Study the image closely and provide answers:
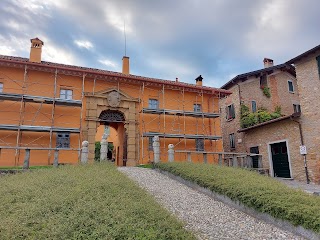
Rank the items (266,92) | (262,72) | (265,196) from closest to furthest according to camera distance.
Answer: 1. (265,196)
2. (266,92)
3. (262,72)

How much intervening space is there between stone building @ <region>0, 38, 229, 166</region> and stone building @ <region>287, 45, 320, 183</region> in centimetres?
598

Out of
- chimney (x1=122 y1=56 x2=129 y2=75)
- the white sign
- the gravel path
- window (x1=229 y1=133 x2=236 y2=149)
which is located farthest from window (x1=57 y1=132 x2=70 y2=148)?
window (x1=229 y1=133 x2=236 y2=149)

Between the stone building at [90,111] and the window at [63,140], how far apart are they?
2.3 inches

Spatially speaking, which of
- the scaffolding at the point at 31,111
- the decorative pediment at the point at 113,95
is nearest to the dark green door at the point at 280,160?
the decorative pediment at the point at 113,95

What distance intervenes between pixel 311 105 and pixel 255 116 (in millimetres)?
6215

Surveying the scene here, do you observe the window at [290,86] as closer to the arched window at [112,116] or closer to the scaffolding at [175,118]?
the scaffolding at [175,118]

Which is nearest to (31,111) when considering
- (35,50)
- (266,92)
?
(35,50)

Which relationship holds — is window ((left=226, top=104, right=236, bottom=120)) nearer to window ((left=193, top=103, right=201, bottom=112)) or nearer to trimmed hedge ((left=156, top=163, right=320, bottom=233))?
window ((left=193, top=103, right=201, bottom=112))

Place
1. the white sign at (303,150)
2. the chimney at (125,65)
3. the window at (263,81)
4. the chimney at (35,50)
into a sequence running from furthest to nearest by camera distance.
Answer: the window at (263,81) → the chimney at (125,65) → the chimney at (35,50) → the white sign at (303,150)

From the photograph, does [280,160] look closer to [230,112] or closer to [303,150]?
[303,150]

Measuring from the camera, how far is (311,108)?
14.3m

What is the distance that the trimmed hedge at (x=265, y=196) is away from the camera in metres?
5.40

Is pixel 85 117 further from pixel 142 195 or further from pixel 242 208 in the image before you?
pixel 242 208

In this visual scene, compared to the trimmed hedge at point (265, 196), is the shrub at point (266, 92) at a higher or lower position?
higher
